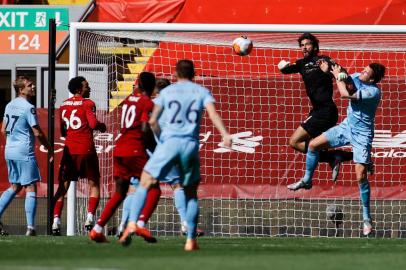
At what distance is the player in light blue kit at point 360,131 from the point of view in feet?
51.5

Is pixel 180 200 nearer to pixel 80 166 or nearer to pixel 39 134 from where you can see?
pixel 80 166

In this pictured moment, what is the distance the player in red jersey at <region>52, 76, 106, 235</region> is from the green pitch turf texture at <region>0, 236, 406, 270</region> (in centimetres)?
165

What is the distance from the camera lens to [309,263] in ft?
34.2

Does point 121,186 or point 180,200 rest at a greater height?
point 121,186

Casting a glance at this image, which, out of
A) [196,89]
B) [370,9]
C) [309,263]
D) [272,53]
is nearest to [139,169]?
[196,89]

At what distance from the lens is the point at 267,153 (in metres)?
19.2

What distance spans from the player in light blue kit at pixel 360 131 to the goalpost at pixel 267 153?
2.25 m

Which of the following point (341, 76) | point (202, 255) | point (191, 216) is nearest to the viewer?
point (202, 255)

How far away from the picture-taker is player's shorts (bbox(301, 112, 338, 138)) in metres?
16.0

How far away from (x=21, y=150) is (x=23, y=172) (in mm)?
303

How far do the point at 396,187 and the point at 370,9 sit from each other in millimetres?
7616

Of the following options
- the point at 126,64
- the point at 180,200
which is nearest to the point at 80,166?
the point at 180,200

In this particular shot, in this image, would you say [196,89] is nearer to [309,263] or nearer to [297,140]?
[309,263]

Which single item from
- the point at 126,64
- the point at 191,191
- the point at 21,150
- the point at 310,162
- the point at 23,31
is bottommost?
the point at 191,191
